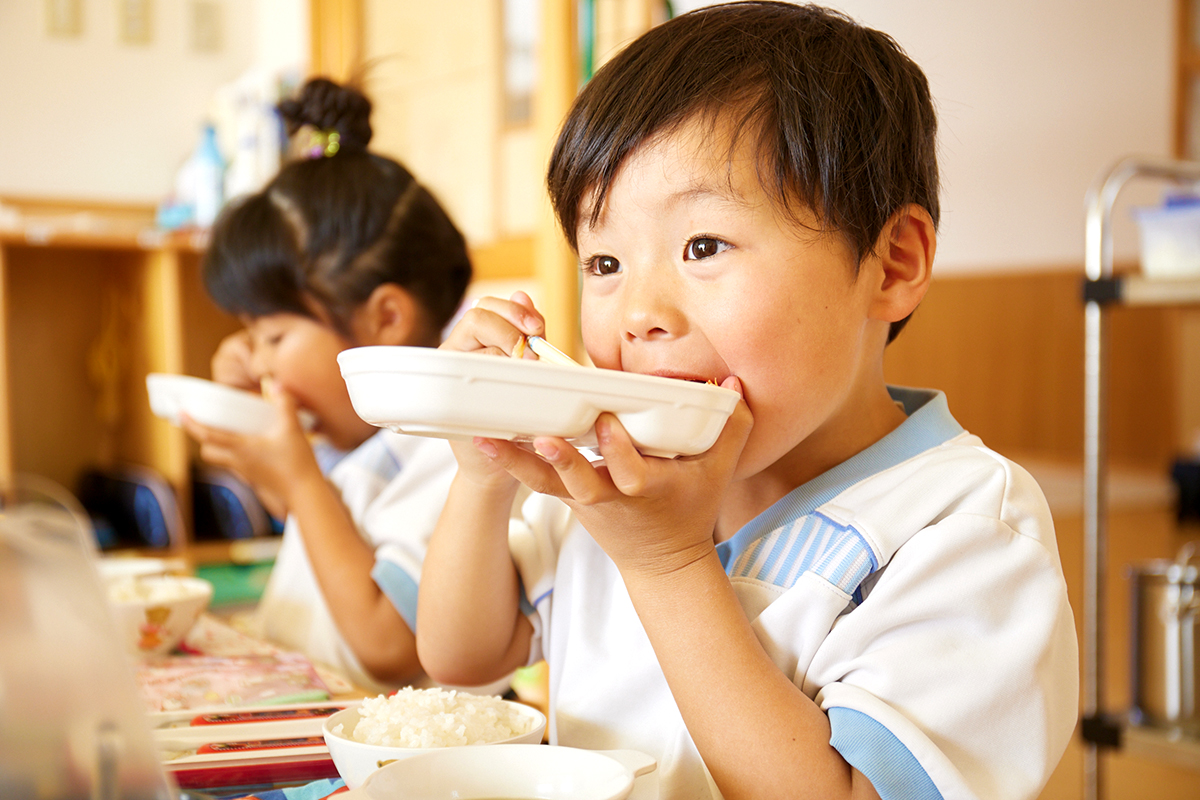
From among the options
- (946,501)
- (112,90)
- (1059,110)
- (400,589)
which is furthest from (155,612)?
(1059,110)

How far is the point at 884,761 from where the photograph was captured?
1.82 ft

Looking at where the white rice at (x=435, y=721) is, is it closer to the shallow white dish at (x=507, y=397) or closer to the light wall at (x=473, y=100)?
the shallow white dish at (x=507, y=397)

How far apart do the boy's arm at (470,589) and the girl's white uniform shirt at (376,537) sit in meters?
0.17

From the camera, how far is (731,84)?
0.67 metres

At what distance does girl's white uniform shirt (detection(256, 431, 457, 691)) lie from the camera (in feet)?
3.33

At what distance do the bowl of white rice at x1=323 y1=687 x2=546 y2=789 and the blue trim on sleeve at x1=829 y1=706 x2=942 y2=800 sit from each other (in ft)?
0.58

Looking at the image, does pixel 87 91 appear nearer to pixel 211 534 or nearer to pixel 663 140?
pixel 211 534

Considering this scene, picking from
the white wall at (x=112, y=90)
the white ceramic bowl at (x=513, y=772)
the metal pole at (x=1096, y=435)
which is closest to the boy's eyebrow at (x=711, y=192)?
the white ceramic bowl at (x=513, y=772)

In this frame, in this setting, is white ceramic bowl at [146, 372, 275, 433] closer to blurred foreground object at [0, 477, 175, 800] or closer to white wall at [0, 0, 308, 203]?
blurred foreground object at [0, 477, 175, 800]

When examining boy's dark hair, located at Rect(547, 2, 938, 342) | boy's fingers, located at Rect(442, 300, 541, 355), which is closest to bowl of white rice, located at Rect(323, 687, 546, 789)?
boy's fingers, located at Rect(442, 300, 541, 355)

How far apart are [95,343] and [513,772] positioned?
9.35 ft

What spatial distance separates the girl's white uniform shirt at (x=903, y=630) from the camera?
0.57 metres

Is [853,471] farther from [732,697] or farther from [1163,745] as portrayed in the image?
[1163,745]

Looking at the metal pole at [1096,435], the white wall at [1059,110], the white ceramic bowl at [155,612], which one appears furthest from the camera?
the white wall at [1059,110]
